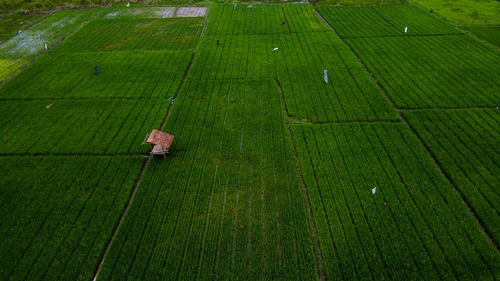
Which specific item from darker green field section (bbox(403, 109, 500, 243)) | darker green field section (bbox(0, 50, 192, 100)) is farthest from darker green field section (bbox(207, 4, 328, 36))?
darker green field section (bbox(403, 109, 500, 243))

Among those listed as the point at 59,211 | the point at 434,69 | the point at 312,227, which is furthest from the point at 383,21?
the point at 59,211

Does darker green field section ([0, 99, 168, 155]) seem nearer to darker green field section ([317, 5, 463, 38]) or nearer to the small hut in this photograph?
the small hut

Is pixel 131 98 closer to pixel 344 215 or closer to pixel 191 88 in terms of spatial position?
pixel 191 88

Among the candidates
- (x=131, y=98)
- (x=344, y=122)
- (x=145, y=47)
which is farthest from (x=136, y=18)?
(x=344, y=122)

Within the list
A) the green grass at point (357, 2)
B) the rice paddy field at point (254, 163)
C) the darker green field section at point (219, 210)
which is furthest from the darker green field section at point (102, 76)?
the green grass at point (357, 2)

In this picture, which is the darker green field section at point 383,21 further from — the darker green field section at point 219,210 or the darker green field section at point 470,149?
the darker green field section at point 219,210

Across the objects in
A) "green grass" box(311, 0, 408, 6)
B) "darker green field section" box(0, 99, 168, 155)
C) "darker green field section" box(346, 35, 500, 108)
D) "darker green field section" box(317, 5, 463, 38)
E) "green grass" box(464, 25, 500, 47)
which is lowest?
"darker green field section" box(0, 99, 168, 155)

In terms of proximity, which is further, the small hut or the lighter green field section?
the lighter green field section
